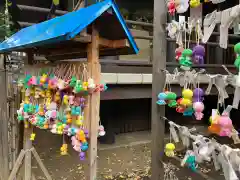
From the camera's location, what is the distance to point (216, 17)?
1625mm

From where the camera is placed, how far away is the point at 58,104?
6.95ft

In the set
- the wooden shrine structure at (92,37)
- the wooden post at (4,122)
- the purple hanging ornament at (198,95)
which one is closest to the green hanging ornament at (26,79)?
the wooden shrine structure at (92,37)

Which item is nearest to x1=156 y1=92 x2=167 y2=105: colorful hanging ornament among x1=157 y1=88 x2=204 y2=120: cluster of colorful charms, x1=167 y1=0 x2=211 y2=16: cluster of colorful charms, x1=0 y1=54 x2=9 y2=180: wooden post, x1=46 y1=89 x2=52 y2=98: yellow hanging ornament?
x1=157 y1=88 x2=204 y2=120: cluster of colorful charms

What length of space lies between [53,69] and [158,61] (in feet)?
3.23

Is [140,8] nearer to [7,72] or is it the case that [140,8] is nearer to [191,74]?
[7,72]

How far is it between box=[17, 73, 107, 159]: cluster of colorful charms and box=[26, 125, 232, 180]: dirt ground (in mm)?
1715

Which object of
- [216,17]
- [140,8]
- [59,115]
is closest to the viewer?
[216,17]

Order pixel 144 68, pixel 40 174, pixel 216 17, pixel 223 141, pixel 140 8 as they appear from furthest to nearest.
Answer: pixel 140 8, pixel 223 141, pixel 144 68, pixel 40 174, pixel 216 17

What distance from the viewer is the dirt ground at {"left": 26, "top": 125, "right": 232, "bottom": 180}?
13.2 feet

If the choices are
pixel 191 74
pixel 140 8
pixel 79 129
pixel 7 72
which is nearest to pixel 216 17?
pixel 191 74

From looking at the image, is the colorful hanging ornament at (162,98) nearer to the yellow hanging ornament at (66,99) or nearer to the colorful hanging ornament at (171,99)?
the colorful hanging ornament at (171,99)

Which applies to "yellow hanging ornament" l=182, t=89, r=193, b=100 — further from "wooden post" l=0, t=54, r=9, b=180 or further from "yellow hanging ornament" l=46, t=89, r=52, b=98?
"wooden post" l=0, t=54, r=9, b=180

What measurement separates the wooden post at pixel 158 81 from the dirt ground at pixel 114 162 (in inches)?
34.1

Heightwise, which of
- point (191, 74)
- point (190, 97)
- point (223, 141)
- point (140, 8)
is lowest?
point (223, 141)
